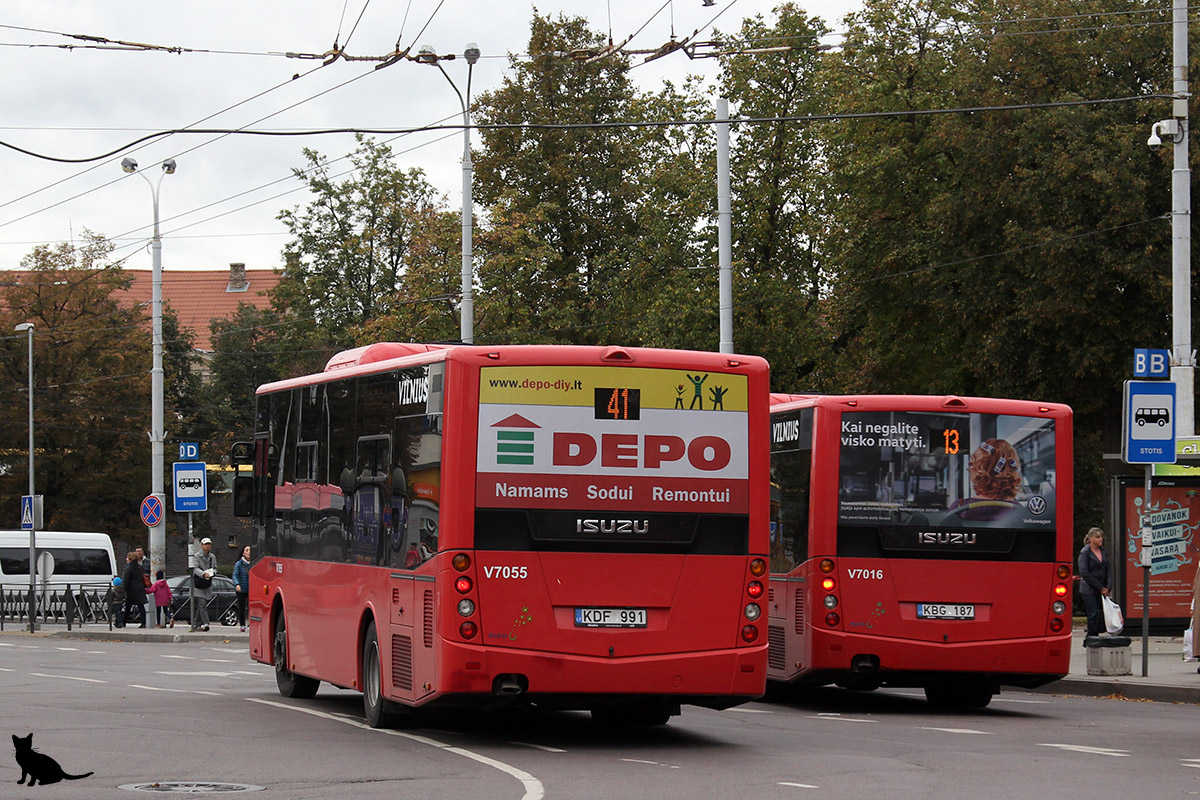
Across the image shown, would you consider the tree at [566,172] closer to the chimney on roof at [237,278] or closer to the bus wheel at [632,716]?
the bus wheel at [632,716]

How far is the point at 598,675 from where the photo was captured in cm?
1265

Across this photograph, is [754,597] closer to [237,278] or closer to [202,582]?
[202,582]

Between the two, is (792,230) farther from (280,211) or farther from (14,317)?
(14,317)

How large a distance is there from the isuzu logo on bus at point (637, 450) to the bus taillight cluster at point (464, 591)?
3.17 feet

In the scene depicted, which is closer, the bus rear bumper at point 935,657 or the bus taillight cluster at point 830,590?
the bus rear bumper at point 935,657

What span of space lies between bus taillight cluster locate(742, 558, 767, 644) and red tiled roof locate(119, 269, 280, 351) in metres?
80.5

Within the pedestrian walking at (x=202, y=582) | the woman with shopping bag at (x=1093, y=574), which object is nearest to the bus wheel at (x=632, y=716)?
the woman with shopping bag at (x=1093, y=574)

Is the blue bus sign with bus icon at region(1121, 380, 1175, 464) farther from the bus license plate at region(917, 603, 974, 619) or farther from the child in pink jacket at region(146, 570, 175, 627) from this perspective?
the child in pink jacket at region(146, 570, 175, 627)

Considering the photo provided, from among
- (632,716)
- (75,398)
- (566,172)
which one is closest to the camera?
(632,716)

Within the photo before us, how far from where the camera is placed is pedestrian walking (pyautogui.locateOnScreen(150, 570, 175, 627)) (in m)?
38.6

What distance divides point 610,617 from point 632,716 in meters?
2.70

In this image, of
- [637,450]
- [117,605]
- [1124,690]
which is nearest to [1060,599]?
[1124,690]

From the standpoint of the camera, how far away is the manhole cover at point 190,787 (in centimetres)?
1020

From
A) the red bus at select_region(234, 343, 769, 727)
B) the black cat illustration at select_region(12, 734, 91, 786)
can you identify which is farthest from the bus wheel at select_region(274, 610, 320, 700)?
the black cat illustration at select_region(12, 734, 91, 786)
